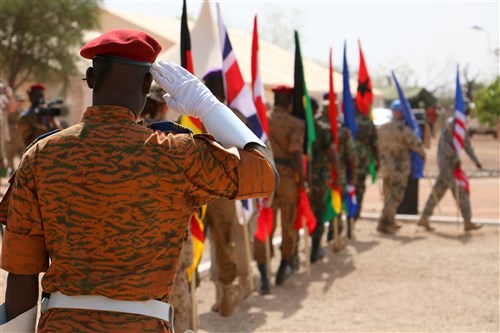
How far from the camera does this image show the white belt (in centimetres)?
244

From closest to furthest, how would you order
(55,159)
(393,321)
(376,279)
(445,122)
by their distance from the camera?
(55,159), (393,321), (376,279), (445,122)

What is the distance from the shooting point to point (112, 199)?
2.43m

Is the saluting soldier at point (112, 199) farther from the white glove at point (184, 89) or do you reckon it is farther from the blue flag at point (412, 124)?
the blue flag at point (412, 124)

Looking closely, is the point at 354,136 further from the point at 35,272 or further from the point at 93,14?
the point at 93,14

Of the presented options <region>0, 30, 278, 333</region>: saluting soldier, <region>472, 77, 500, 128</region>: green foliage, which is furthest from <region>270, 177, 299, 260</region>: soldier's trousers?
<region>472, 77, 500, 128</region>: green foliage

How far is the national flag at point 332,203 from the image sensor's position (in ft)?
32.7

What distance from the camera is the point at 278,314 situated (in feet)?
24.2

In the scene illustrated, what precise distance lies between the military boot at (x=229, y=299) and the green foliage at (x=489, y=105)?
40.6 m

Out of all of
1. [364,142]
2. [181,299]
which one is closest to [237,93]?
[181,299]

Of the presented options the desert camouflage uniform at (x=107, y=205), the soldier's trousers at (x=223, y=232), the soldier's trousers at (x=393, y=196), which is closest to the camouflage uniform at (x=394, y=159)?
the soldier's trousers at (x=393, y=196)

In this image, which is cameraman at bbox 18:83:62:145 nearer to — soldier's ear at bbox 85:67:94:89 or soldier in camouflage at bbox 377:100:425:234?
soldier in camouflage at bbox 377:100:425:234

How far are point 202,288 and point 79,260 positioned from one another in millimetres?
5821

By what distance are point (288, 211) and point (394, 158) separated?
423 cm

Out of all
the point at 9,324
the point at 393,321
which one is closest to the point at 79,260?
the point at 9,324
